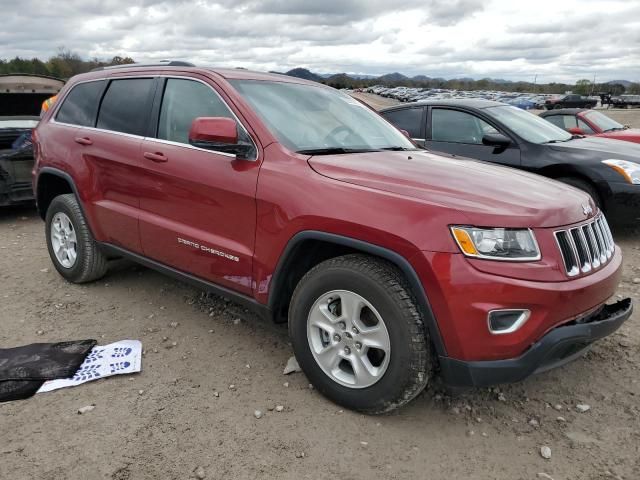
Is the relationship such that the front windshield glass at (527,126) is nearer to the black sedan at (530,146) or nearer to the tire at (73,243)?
the black sedan at (530,146)

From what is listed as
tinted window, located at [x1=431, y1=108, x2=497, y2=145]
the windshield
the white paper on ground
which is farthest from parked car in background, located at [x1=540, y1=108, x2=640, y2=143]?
the white paper on ground

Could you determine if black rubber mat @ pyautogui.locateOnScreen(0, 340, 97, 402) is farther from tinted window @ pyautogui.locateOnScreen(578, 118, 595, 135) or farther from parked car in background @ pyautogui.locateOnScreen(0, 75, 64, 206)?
tinted window @ pyautogui.locateOnScreen(578, 118, 595, 135)

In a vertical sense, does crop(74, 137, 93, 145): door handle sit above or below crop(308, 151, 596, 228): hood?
above

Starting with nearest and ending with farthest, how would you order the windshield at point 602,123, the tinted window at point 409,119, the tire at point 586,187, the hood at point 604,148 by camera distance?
1. the tire at point 586,187
2. the hood at point 604,148
3. the tinted window at point 409,119
4. the windshield at point 602,123

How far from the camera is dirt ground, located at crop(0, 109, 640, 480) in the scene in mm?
2455

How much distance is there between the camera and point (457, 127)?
266 inches

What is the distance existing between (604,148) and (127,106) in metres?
5.20

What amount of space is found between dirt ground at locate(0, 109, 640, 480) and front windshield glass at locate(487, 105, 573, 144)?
316 centimetres

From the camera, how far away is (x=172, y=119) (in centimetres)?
367

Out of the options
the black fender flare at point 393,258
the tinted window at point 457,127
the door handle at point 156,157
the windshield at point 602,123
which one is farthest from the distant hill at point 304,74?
the windshield at point 602,123

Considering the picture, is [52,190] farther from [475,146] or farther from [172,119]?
[475,146]

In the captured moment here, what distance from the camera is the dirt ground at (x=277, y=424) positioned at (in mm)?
2455

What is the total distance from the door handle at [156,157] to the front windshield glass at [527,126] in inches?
173

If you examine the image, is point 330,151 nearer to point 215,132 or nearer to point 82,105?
point 215,132
